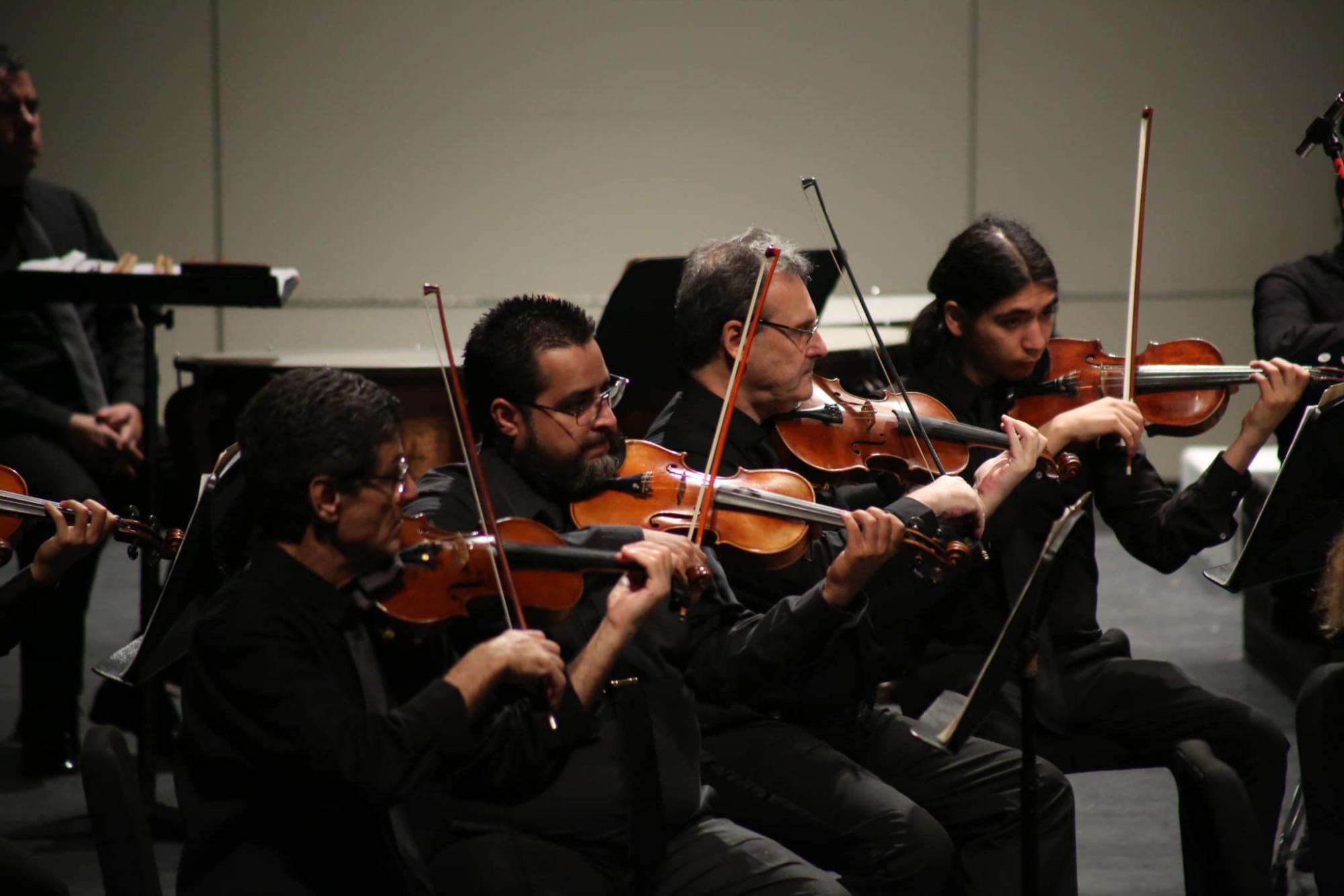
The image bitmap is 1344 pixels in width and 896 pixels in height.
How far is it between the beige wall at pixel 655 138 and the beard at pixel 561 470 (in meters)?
4.38

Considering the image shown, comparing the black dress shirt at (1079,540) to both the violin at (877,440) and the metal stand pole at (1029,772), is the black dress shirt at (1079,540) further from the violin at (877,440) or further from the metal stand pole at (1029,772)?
the metal stand pole at (1029,772)

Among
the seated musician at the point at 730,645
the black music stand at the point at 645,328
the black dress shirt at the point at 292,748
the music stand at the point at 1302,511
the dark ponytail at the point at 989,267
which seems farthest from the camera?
the black music stand at the point at 645,328

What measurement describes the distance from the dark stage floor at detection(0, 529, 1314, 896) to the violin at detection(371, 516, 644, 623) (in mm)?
1449

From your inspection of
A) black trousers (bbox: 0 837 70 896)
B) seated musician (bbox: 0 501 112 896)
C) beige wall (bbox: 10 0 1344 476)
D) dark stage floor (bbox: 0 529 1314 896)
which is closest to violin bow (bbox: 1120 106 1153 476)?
dark stage floor (bbox: 0 529 1314 896)

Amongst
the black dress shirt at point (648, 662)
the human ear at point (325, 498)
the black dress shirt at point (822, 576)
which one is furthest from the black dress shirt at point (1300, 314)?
the human ear at point (325, 498)

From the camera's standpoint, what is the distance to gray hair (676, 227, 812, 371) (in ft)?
8.57

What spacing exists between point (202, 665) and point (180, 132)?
5.17m

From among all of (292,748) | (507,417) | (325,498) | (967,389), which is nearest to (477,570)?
(325,498)

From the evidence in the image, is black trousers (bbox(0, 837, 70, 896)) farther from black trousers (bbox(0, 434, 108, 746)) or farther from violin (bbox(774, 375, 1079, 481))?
black trousers (bbox(0, 434, 108, 746))

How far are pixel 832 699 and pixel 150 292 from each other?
1.77 m

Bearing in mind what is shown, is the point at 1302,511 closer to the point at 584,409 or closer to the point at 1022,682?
the point at 1022,682

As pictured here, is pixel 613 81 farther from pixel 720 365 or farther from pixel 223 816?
pixel 223 816

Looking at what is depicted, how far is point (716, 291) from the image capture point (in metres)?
2.62

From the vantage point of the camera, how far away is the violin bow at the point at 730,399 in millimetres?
2186
